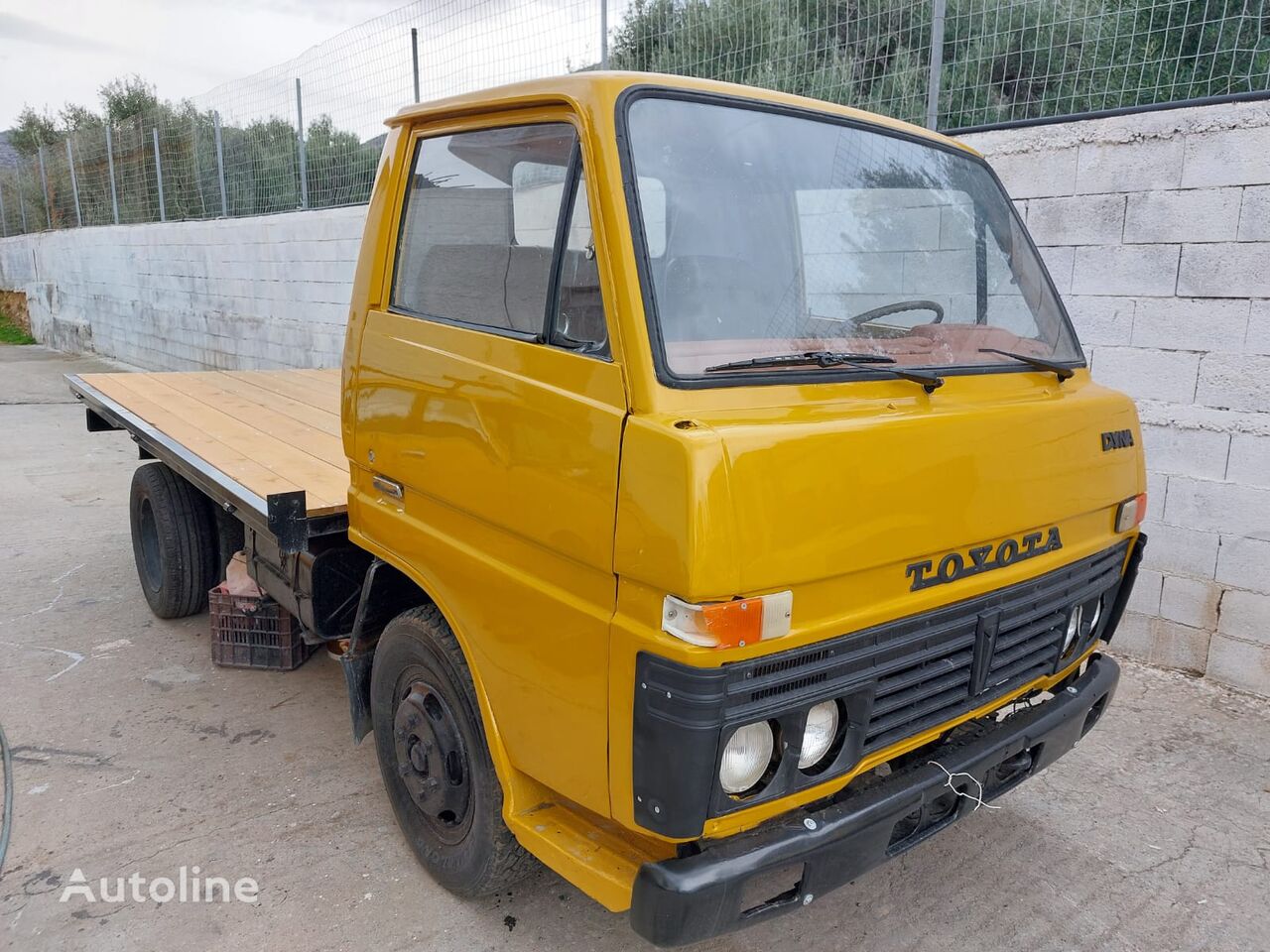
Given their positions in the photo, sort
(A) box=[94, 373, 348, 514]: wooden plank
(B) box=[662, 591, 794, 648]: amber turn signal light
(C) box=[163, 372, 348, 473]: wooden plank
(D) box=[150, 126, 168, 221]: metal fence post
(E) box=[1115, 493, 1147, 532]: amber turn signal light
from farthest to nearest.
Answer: (D) box=[150, 126, 168, 221]: metal fence post → (C) box=[163, 372, 348, 473]: wooden plank → (A) box=[94, 373, 348, 514]: wooden plank → (E) box=[1115, 493, 1147, 532]: amber turn signal light → (B) box=[662, 591, 794, 648]: amber turn signal light

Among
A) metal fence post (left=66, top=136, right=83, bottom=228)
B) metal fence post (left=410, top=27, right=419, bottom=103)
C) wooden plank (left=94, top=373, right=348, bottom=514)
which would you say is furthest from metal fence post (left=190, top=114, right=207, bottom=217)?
wooden plank (left=94, top=373, right=348, bottom=514)

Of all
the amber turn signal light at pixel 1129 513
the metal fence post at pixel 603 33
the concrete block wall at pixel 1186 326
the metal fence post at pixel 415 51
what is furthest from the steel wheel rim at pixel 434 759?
the metal fence post at pixel 415 51

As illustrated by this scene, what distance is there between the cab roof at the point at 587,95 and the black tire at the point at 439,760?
1391 millimetres

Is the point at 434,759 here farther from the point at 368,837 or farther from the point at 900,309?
the point at 900,309

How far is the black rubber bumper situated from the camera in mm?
1859

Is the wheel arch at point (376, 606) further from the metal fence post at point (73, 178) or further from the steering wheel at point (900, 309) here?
the metal fence post at point (73, 178)

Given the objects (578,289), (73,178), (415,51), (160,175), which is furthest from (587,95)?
(73,178)

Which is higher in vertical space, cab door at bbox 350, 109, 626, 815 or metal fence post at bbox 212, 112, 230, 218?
metal fence post at bbox 212, 112, 230, 218

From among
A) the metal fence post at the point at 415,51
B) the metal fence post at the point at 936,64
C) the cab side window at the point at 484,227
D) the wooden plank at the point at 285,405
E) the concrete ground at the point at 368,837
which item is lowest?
the concrete ground at the point at 368,837

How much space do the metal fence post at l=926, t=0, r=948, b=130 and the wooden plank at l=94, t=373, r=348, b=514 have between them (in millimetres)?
3566

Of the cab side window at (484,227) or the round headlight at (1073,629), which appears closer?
the cab side window at (484,227)

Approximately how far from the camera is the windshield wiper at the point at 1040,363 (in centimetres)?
252

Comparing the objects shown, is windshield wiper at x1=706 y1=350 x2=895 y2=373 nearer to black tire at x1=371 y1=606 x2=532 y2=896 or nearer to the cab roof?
the cab roof

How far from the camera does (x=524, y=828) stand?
7.21 feet
